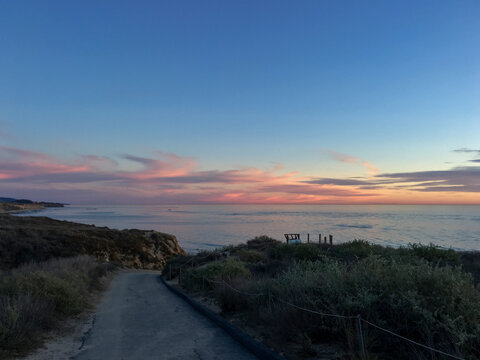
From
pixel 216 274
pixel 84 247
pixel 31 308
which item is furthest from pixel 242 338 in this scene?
pixel 84 247

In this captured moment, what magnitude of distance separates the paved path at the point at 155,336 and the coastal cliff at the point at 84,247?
26.7 meters

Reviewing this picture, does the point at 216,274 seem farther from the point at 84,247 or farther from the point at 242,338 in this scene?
the point at 84,247

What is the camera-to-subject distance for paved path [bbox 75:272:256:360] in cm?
623

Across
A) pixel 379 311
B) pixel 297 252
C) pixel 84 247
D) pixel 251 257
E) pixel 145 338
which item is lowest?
pixel 84 247

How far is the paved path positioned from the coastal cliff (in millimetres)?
26687

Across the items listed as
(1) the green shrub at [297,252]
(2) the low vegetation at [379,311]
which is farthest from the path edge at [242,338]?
(1) the green shrub at [297,252]

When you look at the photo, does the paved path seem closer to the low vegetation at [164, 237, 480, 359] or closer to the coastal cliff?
the low vegetation at [164, 237, 480, 359]

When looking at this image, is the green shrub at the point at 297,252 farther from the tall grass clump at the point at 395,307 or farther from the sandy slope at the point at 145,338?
the tall grass clump at the point at 395,307

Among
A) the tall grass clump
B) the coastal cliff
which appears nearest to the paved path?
the tall grass clump

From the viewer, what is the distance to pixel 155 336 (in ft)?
24.6

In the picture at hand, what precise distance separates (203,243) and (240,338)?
54140mm

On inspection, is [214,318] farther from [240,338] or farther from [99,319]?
[99,319]

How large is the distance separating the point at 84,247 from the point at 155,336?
114 ft

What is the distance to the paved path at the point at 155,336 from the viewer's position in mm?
6227
